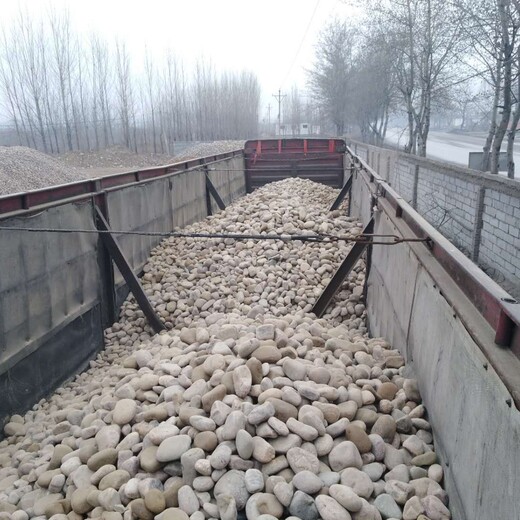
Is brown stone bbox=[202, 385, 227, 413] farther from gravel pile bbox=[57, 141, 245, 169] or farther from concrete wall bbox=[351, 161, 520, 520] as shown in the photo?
gravel pile bbox=[57, 141, 245, 169]

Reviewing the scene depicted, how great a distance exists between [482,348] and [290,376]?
1.57m

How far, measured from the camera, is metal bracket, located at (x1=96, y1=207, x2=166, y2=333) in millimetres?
6086

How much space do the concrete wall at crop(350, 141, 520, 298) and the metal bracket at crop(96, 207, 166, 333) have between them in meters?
3.84

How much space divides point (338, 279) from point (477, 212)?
1.83 meters

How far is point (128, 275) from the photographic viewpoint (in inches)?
243

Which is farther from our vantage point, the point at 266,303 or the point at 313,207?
the point at 313,207

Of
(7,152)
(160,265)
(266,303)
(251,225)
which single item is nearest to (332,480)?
(266,303)

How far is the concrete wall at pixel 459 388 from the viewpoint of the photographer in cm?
189

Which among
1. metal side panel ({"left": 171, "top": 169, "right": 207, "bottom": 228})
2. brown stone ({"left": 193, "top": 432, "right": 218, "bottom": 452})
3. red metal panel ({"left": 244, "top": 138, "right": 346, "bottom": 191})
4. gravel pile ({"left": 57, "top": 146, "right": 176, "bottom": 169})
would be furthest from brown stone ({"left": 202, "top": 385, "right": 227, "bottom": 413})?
gravel pile ({"left": 57, "top": 146, "right": 176, "bottom": 169})

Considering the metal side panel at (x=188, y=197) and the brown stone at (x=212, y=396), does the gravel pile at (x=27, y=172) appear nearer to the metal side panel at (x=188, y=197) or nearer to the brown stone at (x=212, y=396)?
the metal side panel at (x=188, y=197)

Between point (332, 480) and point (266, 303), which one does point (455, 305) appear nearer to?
point (332, 480)

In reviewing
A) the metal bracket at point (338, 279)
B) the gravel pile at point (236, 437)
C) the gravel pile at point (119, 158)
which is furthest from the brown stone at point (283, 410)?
the gravel pile at point (119, 158)

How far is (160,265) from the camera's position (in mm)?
7422

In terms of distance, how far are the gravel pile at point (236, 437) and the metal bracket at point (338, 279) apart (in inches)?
37.4
